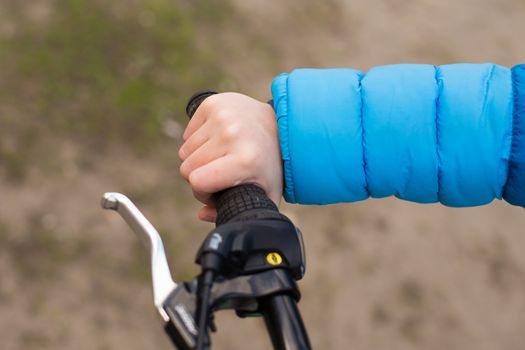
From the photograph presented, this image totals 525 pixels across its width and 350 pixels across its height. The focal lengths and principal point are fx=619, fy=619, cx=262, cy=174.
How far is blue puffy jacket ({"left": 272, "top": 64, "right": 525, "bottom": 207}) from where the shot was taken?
108cm

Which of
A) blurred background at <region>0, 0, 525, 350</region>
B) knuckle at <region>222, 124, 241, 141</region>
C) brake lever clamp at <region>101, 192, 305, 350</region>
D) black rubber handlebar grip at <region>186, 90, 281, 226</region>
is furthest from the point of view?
blurred background at <region>0, 0, 525, 350</region>

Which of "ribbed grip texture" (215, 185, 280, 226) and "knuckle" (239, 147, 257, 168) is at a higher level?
"knuckle" (239, 147, 257, 168)

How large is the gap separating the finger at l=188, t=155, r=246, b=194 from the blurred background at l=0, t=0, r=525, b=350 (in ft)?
4.09

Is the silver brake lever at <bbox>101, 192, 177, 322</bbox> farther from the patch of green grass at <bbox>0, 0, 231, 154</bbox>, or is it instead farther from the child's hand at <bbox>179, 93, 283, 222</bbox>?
the patch of green grass at <bbox>0, 0, 231, 154</bbox>

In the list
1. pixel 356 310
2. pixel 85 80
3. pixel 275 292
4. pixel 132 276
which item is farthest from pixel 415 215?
pixel 275 292

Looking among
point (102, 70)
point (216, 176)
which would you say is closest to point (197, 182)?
point (216, 176)

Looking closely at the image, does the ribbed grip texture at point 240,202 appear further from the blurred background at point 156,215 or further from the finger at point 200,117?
the blurred background at point 156,215

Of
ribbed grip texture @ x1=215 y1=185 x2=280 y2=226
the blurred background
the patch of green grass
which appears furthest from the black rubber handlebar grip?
the patch of green grass

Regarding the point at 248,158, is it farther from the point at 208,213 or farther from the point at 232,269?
the point at 232,269

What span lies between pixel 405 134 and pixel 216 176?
37 centimetres

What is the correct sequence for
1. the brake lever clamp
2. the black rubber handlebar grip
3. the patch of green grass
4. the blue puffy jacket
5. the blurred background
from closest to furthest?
the brake lever clamp → the black rubber handlebar grip → the blue puffy jacket → the blurred background → the patch of green grass

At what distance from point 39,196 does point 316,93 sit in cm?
144

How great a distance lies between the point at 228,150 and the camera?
95 centimetres

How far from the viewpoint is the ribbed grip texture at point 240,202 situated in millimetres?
840
